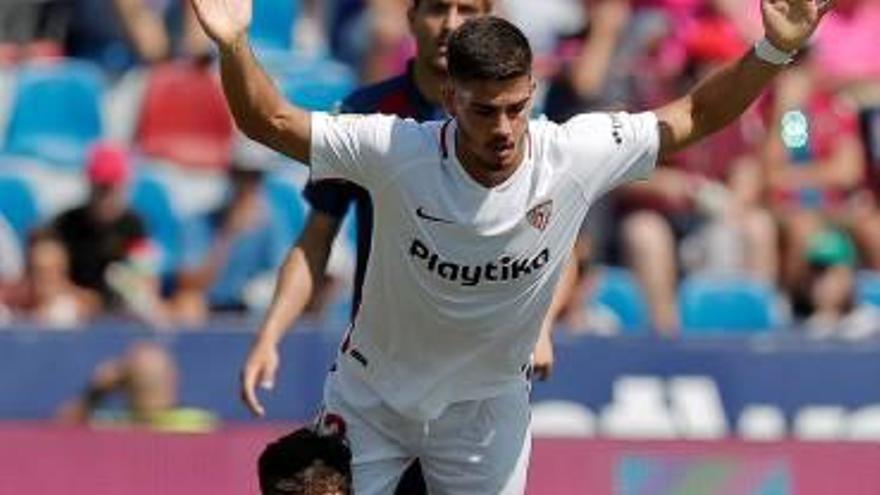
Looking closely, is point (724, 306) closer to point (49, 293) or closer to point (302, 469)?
point (49, 293)

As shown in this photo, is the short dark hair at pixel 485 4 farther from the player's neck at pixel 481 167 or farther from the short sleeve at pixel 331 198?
the player's neck at pixel 481 167

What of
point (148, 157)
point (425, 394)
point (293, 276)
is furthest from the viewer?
point (148, 157)

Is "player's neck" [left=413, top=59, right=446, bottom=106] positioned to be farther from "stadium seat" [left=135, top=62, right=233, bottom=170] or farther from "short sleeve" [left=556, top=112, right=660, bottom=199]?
"stadium seat" [left=135, top=62, right=233, bottom=170]

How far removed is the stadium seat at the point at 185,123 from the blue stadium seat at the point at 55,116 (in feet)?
0.81

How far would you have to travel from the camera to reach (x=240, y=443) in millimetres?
8734

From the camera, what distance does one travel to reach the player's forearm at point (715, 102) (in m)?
6.23

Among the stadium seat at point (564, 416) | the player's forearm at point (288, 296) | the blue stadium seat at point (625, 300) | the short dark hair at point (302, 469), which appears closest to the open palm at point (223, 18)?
the short dark hair at point (302, 469)

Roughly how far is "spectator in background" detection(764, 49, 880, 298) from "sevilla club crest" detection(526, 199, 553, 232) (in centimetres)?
662

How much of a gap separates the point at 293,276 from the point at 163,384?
12.2 feet

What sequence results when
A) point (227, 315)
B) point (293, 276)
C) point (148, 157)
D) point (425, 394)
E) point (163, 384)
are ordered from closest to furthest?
point (425, 394) < point (293, 276) < point (163, 384) < point (227, 315) < point (148, 157)

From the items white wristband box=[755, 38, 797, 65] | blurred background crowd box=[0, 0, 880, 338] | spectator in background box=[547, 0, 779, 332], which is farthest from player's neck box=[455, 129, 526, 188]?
spectator in background box=[547, 0, 779, 332]

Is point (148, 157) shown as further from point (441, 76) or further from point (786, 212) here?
point (441, 76)

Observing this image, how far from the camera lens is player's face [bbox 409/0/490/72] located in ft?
23.1

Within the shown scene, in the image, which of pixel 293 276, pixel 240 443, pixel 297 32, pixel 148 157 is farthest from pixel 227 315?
pixel 293 276
